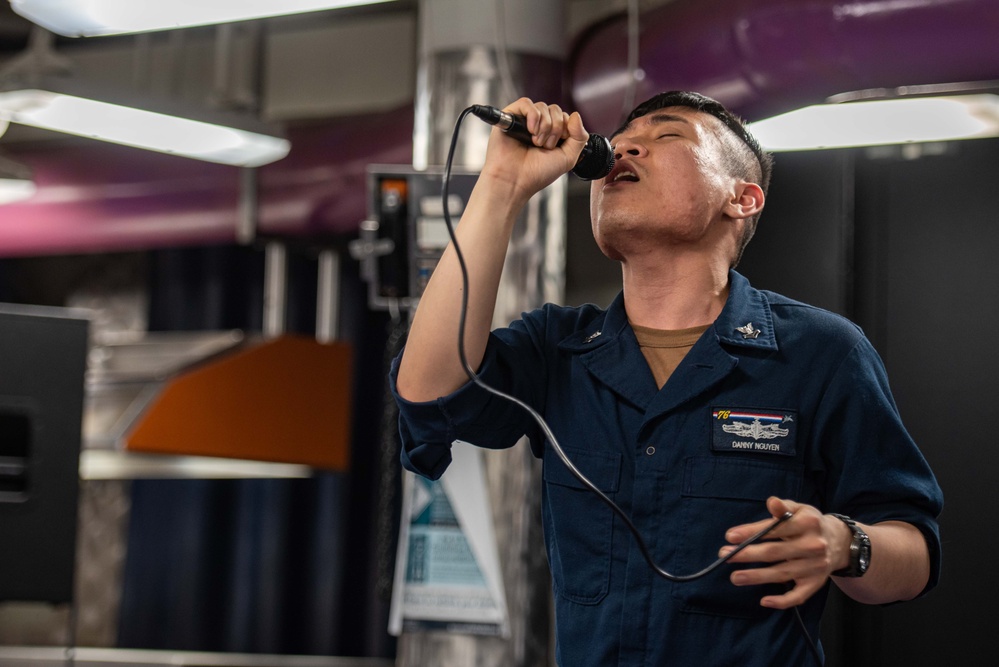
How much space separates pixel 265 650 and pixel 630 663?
438 cm

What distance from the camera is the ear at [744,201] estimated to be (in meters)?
1.67

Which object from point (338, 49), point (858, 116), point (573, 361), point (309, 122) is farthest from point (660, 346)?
point (338, 49)

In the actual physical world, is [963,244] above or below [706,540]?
above

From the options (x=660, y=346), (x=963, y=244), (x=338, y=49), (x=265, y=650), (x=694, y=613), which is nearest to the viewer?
(x=694, y=613)

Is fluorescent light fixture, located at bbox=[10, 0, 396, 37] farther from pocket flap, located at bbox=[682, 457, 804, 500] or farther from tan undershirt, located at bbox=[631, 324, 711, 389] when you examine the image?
pocket flap, located at bbox=[682, 457, 804, 500]

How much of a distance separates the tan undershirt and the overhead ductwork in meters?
1.37

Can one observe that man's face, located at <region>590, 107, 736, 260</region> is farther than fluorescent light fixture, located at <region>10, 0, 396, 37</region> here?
No

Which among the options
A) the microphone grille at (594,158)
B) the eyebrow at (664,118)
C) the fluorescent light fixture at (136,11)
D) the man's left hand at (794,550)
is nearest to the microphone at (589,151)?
the microphone grille at (594,158)

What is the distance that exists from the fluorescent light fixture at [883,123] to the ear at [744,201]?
105cm

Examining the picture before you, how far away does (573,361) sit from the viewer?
60.8 inches

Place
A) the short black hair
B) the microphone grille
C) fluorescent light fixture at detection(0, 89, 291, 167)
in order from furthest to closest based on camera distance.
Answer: fluorescent light fixture at detection(0, 89, 291, 167) → the short black hair → the microphone grille

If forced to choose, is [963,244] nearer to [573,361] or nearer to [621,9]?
[621,9]

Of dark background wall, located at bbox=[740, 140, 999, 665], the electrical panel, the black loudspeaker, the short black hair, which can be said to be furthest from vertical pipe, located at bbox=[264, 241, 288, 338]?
the short black hair

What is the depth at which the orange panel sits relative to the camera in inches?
171
